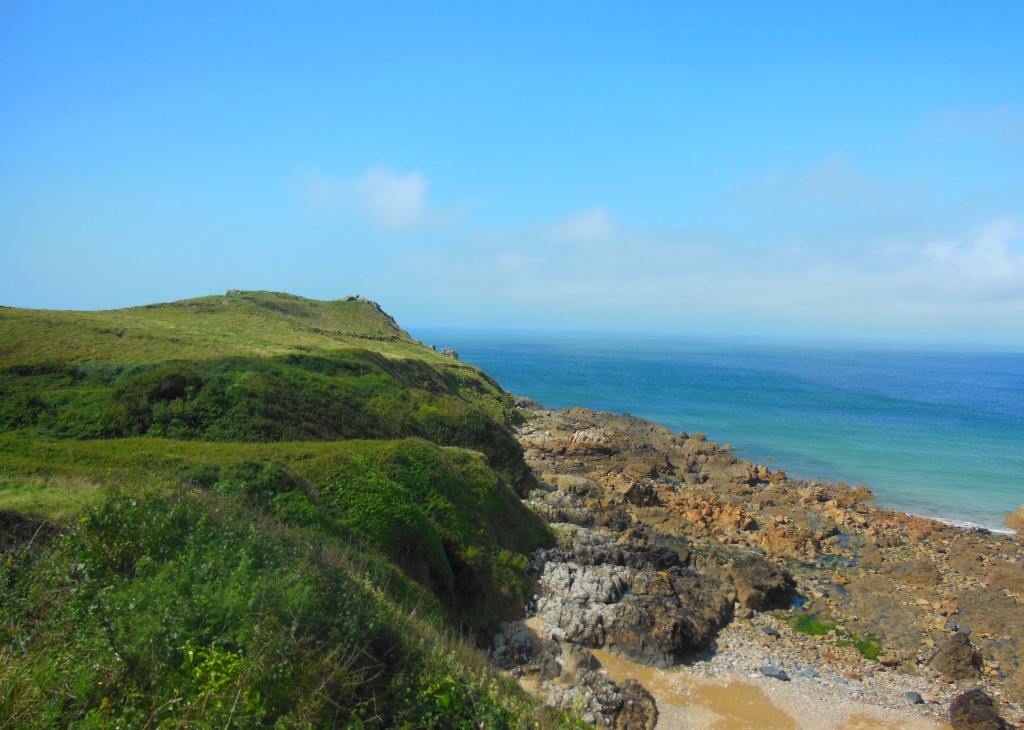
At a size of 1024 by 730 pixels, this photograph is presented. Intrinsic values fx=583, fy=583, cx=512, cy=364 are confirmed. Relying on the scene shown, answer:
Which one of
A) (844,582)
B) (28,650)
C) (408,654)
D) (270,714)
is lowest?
(844,582)

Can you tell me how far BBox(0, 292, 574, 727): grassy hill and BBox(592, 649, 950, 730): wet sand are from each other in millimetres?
5241

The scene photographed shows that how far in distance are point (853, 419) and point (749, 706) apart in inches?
2605

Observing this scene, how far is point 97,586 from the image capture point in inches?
295

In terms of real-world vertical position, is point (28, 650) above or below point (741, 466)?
above

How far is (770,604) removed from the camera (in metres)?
22.3

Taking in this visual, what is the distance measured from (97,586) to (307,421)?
1954 centimetres

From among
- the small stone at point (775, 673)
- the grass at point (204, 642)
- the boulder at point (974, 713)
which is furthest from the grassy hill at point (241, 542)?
the boulder at point (974, 713)

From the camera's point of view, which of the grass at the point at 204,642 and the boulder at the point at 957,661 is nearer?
the grass at the point at 204,642

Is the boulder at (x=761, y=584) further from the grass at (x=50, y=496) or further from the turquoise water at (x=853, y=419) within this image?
the grass at (x=50, y=496)

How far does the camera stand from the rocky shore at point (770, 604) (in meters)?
16.6

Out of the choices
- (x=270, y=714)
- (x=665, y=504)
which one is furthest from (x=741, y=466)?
(x=270, y=714)

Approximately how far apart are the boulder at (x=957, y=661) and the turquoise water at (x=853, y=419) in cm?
2133

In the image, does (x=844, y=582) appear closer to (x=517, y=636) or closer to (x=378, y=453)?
(x=517, y=636)

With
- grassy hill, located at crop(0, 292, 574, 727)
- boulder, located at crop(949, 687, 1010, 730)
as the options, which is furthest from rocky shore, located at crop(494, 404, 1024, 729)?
grassy hill, located at crop(0, 292, 574, 727)
